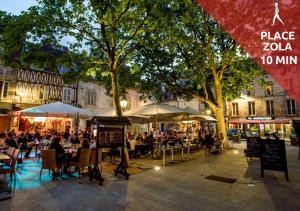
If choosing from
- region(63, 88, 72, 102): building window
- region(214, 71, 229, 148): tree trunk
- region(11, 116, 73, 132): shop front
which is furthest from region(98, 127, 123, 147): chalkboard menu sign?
region(63, 88, 72, 102): building window

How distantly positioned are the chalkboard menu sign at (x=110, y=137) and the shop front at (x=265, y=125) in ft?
74.6

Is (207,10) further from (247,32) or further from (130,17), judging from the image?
(130,17)

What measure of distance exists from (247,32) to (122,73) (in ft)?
27.6

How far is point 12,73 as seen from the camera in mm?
17672

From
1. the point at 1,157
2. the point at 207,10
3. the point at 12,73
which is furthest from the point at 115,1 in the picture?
the point at 12,73

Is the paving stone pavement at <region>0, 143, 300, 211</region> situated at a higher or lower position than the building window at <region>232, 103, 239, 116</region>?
lower

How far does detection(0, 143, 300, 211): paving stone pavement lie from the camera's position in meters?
3.86

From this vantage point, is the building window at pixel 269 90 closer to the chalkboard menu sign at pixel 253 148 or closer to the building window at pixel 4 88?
the chalkboard menu sign at pixel 253 148

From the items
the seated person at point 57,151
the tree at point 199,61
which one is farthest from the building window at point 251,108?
the seated person at point 57,151

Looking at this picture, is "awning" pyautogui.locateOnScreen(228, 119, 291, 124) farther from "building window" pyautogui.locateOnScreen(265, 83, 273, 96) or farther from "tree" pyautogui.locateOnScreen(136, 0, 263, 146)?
"tree" pyautogui.locateOnScreen(136, 0, 263, 146)

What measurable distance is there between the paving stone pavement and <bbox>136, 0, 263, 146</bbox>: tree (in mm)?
7193

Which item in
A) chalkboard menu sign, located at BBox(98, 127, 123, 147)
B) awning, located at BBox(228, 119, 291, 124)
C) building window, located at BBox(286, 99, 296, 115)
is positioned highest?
building window, located at BBox(286, 99, 296, 115)

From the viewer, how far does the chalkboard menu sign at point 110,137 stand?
5.74 meters

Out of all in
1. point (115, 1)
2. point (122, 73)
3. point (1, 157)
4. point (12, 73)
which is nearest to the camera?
point (1, 157)
